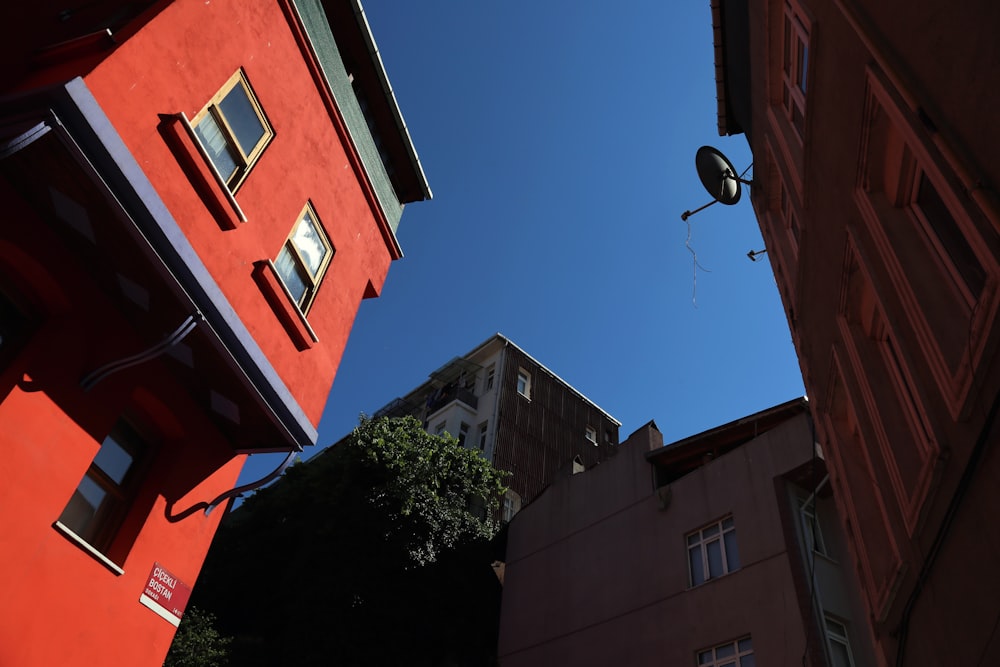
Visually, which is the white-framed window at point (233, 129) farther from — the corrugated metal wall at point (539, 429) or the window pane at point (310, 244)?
the corrugated metal wall at point (539, 429)

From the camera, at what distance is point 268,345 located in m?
8.84

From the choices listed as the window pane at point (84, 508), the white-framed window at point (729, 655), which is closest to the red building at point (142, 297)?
the window pane at point (84, 508)

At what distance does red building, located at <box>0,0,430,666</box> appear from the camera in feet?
21.6

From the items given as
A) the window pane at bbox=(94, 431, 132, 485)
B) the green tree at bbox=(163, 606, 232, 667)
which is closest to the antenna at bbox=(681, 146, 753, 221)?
the window pane at bbox=(94, 431, 132, 485)

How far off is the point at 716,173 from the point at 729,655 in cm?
1120

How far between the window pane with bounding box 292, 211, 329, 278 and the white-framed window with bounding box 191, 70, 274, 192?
127cm

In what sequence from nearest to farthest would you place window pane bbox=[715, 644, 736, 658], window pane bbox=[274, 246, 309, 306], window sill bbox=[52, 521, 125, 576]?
window sill bbox=[52, 521, 125, 576]
window pane bbox=[274, 246, 309, 306]
window pane bbox=[715, 644, 736, 658]

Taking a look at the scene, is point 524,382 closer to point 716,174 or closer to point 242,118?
point 716,174

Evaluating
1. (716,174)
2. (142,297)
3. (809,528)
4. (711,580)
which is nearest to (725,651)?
(711,580)

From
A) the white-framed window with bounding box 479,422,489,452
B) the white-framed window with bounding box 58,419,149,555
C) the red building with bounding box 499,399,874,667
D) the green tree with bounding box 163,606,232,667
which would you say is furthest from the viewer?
the white-framed window with bounding box 479,422,489,452

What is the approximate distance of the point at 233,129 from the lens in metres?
8.77

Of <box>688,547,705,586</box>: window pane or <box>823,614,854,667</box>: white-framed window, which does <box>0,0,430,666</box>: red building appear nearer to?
<box>823,614,854,667</box>: white-framed window

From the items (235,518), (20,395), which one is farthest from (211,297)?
(235,518)

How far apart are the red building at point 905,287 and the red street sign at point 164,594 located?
26.0 ft
